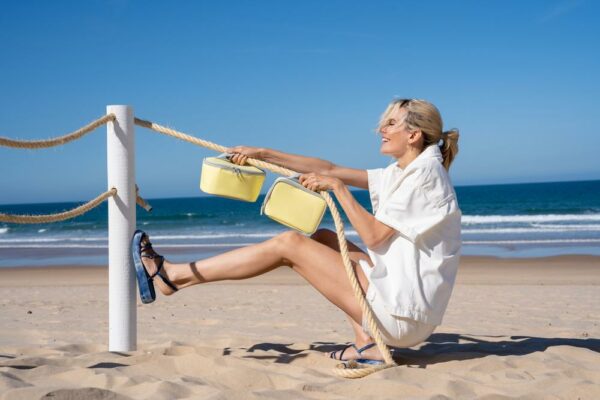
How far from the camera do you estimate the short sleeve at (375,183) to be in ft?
11.1

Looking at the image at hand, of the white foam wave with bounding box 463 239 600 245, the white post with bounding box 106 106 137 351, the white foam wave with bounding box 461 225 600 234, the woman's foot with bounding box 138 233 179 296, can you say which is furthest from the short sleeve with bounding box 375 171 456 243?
the white foam wave with bounding box 461 225 600 234

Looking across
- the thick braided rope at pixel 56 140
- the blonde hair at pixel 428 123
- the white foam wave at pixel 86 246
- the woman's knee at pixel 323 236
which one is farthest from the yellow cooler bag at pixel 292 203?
the white foam wave at pixel 86 246

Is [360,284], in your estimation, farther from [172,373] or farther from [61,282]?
[61,282]

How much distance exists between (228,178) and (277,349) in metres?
1.11

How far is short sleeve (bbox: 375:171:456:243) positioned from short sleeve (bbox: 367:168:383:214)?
0.57 metres

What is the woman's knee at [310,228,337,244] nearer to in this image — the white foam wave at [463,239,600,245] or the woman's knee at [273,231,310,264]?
the woman's knee at [273,231,310,264]

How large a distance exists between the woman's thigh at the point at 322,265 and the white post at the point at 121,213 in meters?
0.89

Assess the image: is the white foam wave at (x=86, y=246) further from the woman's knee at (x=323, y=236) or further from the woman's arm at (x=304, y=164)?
the woman's knee at (x=323, y=236)

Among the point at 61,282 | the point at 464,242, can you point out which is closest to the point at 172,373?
the point at 61,282

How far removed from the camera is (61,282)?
380 inches

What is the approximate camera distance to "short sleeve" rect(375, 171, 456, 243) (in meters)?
2.76

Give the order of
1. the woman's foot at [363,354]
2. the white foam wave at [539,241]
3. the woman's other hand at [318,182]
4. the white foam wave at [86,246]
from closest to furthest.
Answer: the woman's other hand at [318,182] → the woman's foot at [363,354] → the white foam wave at [539,241] → the white foam wave at [86,246]

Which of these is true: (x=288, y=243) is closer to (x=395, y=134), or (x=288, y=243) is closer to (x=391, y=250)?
(x=391, y=250)

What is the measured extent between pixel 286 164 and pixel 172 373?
134 cm
